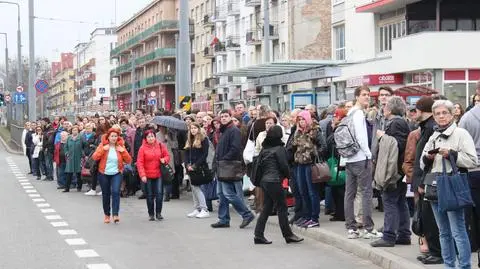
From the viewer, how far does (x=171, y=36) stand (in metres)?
96.4

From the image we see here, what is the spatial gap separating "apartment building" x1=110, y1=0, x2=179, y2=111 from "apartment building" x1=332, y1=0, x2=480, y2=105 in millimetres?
42092

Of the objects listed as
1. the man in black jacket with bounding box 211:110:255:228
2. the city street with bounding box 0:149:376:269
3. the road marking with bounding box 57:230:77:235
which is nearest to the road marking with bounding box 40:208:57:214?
the city street with bounding box 0:149:376:269

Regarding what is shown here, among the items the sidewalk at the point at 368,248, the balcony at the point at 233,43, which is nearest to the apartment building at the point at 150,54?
the balcony at the point at 233,43

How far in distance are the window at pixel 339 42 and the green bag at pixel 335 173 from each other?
3351cm

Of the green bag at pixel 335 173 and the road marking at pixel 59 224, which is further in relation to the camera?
the road marking at pixel 59 224

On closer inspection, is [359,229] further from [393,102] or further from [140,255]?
[140,255]

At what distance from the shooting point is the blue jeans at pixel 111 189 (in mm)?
14961

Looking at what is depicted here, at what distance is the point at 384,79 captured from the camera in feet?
129

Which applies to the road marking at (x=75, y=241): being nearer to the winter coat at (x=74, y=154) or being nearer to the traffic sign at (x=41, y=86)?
the winter coat at (x=74, y=154)

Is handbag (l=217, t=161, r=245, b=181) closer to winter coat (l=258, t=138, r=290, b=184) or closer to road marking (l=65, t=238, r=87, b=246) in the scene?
winter coat (l=258, t=138, r=290, b=184)

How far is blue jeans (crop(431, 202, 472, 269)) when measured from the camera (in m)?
8.41

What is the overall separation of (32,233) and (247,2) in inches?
2058

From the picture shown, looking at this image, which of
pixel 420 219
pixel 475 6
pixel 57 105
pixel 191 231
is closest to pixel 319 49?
pixel 475 6

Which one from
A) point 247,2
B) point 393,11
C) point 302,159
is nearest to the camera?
point 302,159
